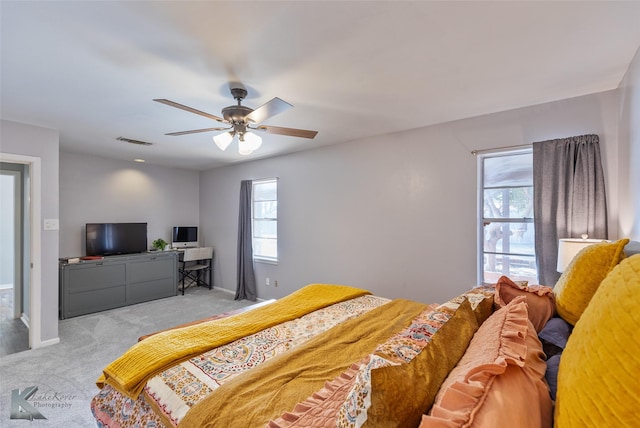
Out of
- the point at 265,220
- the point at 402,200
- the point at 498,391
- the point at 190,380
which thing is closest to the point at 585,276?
the point at 498,391

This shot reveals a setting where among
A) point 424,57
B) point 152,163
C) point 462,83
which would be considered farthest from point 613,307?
point 152,163

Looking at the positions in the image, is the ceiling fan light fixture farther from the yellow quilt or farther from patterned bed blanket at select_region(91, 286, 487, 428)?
patterned bed blanket at select_region(91, 286, 487, 428)

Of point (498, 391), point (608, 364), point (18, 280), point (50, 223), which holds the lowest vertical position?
point (18, 280)

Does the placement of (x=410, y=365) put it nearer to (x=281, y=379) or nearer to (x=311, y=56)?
(x=281, y=379)

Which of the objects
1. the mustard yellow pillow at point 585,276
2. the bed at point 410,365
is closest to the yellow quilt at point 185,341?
the bed at point 410,365

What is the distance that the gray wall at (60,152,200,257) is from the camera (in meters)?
4.58

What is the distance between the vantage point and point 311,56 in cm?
185

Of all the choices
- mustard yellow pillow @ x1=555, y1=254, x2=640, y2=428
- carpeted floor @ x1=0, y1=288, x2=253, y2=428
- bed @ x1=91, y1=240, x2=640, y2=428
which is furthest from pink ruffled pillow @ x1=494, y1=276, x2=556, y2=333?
carpeted floor @ x1=0, y1=288, x2=253, y2=428

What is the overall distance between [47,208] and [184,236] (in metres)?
2.68

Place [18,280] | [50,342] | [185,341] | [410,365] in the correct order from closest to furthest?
[410,365]
[185,341]
[50,342]
[18,280]

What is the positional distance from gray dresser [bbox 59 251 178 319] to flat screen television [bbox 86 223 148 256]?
0.30 meters

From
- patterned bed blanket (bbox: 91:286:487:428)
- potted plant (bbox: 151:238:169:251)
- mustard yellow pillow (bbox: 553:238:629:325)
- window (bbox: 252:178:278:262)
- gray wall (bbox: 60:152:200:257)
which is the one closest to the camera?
patterned bed blanket (bbox: 91:286:487:428)

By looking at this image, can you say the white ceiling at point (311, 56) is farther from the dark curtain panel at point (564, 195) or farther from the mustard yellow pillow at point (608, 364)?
the mustard yellow pillow at point (608, 364)

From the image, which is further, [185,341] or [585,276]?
[185,341]
